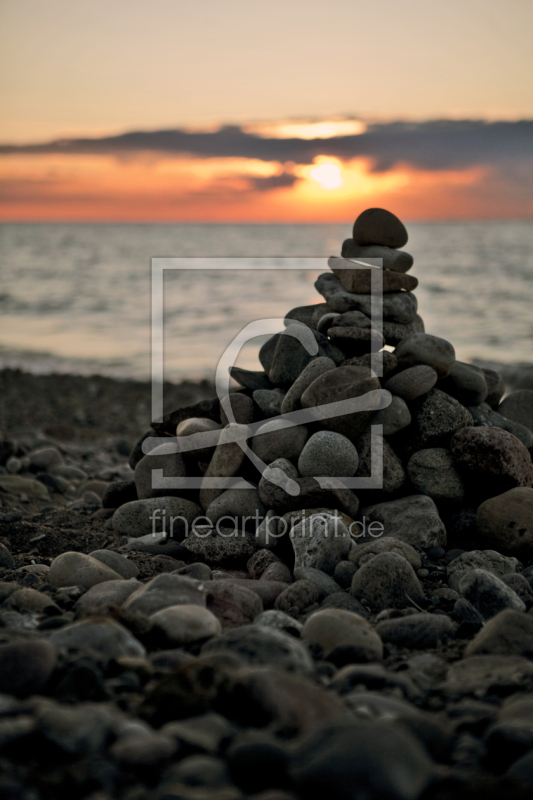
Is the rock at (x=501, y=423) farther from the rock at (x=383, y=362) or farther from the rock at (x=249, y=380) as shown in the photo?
the rock at (x=249, y=380)

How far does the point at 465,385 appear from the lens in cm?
523

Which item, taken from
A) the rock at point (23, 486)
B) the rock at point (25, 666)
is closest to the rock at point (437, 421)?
the rock at point (25, 666)

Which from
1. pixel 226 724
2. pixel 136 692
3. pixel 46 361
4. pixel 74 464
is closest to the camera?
pixel 226 724

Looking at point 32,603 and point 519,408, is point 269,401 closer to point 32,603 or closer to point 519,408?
point 519,408

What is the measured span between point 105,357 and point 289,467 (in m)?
10.9

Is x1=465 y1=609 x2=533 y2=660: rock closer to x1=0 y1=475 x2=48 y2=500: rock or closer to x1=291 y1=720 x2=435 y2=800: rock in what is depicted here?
x1=291 y1=720 x2=435 y2=800: rock

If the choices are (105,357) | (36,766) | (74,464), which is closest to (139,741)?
(36,766)

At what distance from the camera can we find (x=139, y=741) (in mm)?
1841

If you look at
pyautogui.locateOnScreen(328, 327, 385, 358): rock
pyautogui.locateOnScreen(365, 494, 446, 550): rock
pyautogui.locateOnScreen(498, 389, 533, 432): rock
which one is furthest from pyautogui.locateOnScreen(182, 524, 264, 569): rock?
pyautogui.locateOnScreen(498, 389, 533, 432): rock

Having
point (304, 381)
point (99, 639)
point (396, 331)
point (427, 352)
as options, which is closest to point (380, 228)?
point (396, 331)

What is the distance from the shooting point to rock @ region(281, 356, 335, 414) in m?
4.87

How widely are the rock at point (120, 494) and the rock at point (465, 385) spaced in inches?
104

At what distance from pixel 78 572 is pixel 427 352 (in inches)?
114

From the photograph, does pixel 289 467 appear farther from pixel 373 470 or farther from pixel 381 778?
pixel 381 778
